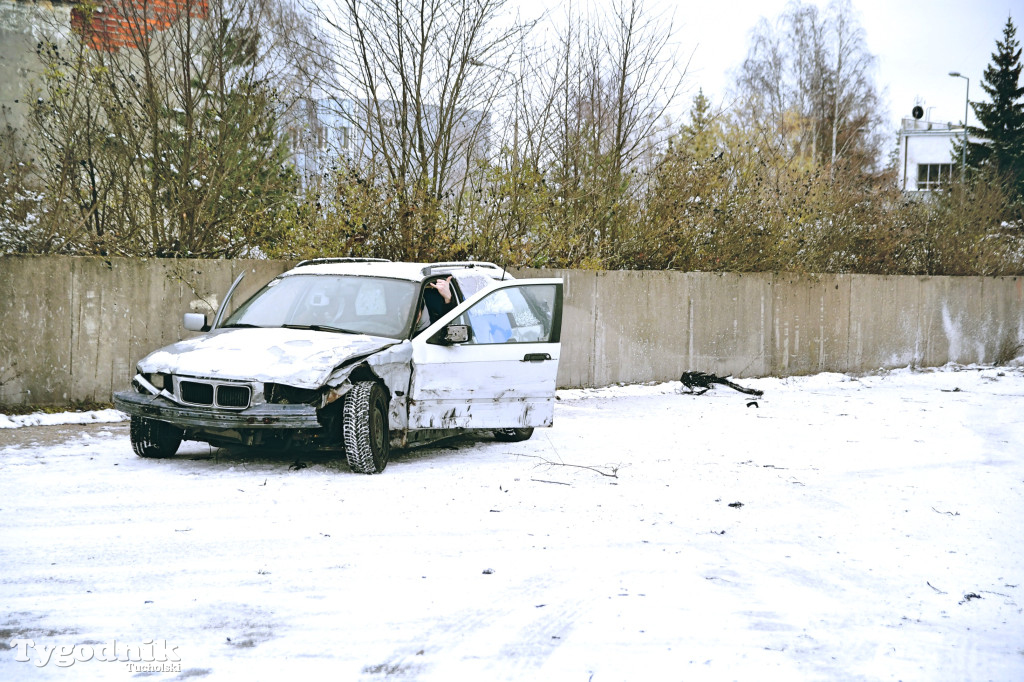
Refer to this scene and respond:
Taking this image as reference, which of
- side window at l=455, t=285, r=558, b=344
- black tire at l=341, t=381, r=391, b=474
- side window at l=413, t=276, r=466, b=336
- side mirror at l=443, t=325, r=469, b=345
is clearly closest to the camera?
black tire at l=341, t=381, r=391, b=474

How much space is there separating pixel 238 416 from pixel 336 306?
192 centimetres

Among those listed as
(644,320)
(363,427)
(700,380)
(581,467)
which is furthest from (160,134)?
(700,380)

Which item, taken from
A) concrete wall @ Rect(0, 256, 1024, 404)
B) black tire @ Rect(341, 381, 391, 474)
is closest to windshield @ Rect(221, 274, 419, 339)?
black tire @ Rect(341, 381, 391, 474)

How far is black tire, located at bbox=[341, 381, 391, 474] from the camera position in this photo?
25.0 feet

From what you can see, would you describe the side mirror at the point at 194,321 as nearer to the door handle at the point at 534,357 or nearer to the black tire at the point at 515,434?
the door handle at the point at 534,357

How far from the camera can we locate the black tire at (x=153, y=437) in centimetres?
819

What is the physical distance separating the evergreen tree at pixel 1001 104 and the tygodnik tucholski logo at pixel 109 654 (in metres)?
53.7

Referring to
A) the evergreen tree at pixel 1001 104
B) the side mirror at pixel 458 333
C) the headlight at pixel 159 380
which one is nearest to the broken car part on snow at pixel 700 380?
the side mirror at pixel 458 333

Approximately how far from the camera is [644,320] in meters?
16.3

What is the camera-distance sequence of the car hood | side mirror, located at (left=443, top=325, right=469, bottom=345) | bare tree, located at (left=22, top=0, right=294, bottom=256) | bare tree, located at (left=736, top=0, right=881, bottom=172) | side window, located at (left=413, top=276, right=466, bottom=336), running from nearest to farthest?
the car hood, side mirror, located at (left=443, top=325, right=469, bottom=345), side window, located at (left=413, top=276, right=466, bottom=336), bare tree, located at (left=22, top=0, right=294, bottom=256), bare tree, located at (left=736, top=0, right=881, bottom=172)

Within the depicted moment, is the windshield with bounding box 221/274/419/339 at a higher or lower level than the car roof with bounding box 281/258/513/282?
lower

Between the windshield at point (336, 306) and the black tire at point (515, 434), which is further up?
the windshield at point (336, 306)

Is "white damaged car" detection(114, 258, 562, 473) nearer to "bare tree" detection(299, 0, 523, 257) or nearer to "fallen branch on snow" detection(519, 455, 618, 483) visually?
"fallen branch on snow" detection(519, 455, 618, 483)

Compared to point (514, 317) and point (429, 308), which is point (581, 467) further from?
point (429, 308)
